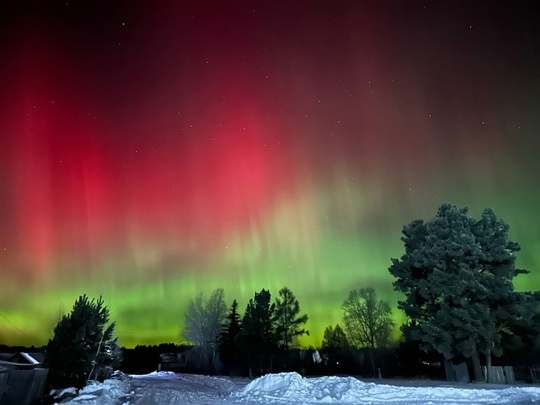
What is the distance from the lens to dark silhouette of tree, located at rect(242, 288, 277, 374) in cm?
6178

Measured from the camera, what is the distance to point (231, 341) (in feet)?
234

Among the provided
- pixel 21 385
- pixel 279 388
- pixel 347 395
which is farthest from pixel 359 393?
pixel 21 385

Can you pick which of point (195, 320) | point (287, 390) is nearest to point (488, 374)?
point (287, 390)

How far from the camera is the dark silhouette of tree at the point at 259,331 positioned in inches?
2432

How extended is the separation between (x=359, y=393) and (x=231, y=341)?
48785mm

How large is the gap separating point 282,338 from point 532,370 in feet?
125

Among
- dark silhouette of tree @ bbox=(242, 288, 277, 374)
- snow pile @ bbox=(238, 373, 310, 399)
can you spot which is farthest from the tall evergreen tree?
snow pile @ bbox=(238, 373, 310, 399)

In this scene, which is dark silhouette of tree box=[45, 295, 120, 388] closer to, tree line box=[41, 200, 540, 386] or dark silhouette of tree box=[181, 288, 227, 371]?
tree line box=[41, 200, 540, 386]

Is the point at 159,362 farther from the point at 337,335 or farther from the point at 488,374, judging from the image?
the point at 488,374

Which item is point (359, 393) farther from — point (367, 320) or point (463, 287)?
point (367, 320)

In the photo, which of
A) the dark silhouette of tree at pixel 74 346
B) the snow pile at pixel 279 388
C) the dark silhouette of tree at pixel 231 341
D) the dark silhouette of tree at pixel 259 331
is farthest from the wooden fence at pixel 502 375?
the dark silhouette of tree at pixel 231 341

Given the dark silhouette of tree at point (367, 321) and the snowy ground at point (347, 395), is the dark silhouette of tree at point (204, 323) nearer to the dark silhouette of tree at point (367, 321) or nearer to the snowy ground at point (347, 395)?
the dark silhouette of tree at point (367, 321)

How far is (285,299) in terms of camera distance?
6962cm

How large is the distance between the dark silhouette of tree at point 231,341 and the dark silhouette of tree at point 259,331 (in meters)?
5.59
